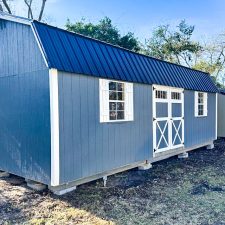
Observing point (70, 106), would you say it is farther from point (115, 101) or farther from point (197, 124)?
point (197, 124)

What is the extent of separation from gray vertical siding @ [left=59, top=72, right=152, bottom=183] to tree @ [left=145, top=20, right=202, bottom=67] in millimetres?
18057

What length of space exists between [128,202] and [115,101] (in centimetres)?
241

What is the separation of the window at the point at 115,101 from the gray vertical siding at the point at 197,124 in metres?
3.43

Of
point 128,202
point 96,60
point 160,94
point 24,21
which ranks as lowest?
point 128,202

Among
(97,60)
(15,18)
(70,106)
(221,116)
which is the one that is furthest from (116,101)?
(221,116)

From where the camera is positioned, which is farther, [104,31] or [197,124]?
[104,31]

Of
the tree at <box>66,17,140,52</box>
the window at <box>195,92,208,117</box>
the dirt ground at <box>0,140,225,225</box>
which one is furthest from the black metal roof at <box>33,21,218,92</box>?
the tree at <box>66,17,140,52</box>

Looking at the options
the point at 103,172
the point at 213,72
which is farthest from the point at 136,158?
the point at 213,72

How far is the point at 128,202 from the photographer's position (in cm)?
511

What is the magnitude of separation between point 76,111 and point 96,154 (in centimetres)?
111

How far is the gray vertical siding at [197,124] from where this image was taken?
9.66 m

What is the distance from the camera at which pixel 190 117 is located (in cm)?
988

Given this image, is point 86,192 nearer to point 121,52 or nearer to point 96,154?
point 96,154

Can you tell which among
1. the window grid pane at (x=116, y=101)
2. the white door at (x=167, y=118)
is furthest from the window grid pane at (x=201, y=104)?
the window grid pane at (x=116, y=101)
